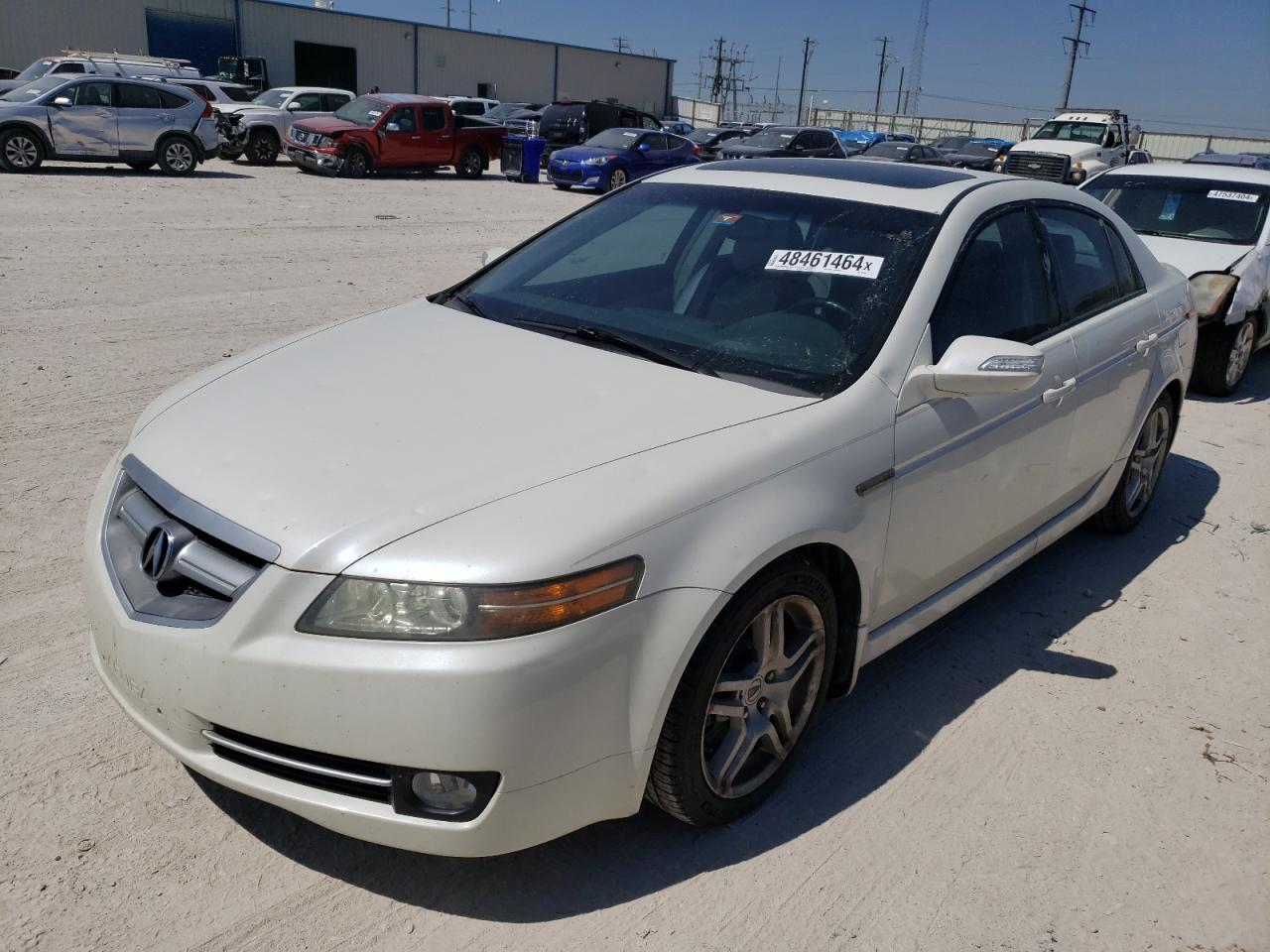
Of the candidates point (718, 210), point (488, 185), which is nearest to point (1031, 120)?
point (488, 185)

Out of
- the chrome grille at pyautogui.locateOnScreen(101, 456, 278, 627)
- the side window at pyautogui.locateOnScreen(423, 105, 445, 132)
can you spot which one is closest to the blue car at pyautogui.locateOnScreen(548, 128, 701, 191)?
the side window at pyautogui.locateOnScreen(423, 105, 445, 132)

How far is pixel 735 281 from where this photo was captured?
3.47m

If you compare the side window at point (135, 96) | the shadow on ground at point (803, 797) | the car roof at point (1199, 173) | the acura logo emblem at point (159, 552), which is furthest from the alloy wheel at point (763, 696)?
the side window at point (135, 96)

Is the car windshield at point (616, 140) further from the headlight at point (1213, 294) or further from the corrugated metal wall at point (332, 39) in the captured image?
the corrugated metal wall at point (332, 39)

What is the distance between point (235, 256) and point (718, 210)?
8.18 meters

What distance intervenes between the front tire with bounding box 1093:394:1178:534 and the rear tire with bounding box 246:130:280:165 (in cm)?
2077

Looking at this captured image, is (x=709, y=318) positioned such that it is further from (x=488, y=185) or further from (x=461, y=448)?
(x=488, y=185)

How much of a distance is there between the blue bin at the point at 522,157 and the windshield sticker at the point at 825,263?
20935 mm

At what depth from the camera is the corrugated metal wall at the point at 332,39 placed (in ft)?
141

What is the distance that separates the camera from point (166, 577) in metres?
2.40

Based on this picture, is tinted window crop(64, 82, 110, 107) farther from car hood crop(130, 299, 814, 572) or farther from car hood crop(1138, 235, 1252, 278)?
car hood crop(130, 299, 814, 572)

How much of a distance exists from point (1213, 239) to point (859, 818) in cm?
732

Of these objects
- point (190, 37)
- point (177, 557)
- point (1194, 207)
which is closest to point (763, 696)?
point (177, 557)

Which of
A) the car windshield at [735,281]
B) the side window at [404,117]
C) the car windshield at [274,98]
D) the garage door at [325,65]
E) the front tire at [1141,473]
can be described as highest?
the garage door at [325,65]
